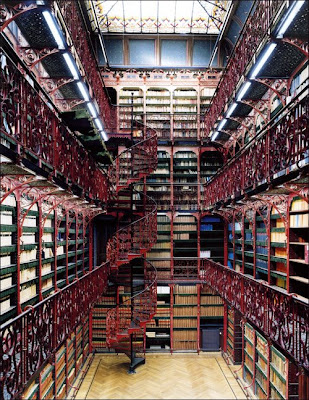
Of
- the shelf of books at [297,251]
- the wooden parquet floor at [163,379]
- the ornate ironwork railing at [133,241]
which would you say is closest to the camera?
the shelf of books at [297,251]

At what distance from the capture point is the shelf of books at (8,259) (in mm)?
4234

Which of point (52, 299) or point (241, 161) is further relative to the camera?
point (241, 161)

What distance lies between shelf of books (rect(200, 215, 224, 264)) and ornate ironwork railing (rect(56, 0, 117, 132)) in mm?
3605

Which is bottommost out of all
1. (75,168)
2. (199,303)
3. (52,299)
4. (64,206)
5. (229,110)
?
(199,303)

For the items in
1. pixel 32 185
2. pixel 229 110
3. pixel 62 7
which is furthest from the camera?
pixel 229 110

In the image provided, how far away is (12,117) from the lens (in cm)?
276

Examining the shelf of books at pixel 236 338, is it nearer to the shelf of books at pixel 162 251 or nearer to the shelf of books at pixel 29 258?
the shelf of books at pixel 162 251

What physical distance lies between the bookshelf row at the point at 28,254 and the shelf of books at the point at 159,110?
3862 millimetres

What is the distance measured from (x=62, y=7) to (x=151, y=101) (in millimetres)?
5403

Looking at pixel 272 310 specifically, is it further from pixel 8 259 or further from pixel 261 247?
pixel 8 259

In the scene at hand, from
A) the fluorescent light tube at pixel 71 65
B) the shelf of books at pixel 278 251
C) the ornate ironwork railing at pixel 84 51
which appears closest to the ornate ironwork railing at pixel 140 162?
the ornate ironwork railing at pixel 84 51

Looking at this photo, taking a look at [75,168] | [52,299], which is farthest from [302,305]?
[75,168]

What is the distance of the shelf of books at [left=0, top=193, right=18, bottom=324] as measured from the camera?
4234 mm

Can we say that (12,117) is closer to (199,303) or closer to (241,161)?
(241,161)
